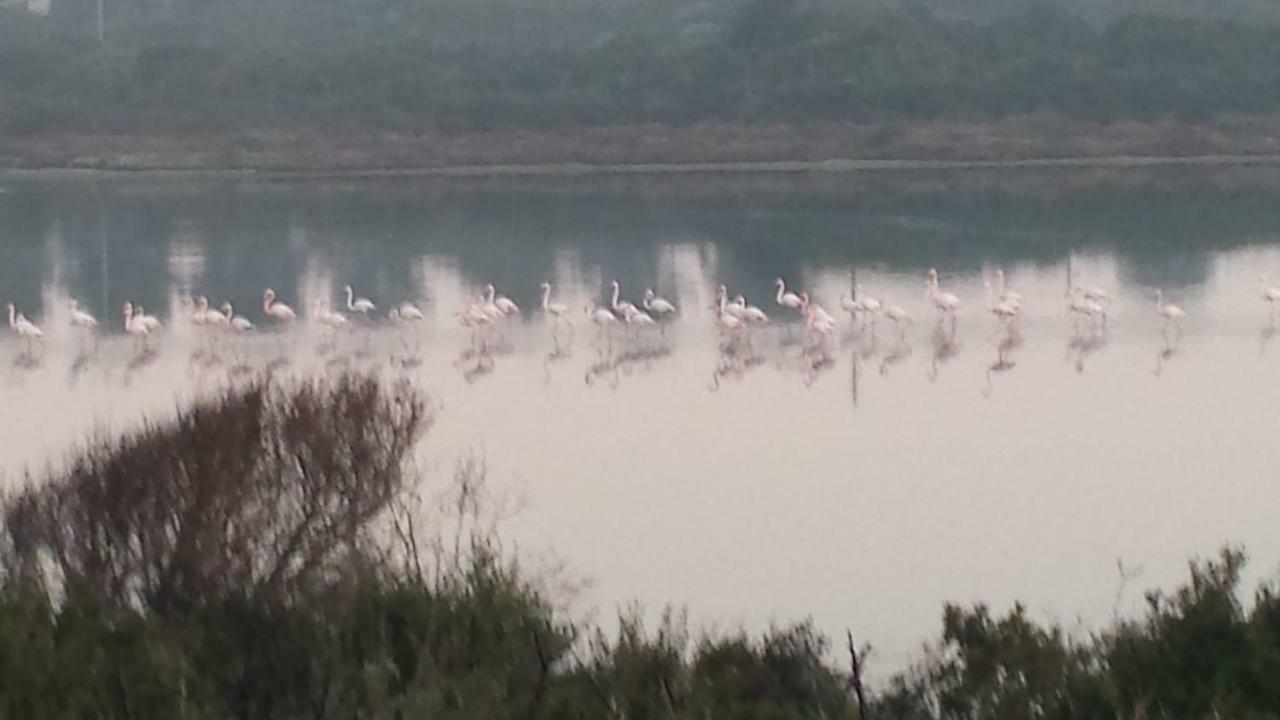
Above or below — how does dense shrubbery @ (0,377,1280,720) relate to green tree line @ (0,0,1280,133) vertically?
below

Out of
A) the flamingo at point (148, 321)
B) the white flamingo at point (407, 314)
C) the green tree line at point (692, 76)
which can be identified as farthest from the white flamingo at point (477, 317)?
the green tree line at point (692, 76)

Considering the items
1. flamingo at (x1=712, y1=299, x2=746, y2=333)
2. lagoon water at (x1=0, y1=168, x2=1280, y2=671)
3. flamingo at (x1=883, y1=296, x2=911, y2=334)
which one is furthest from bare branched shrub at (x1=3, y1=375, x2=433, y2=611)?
flamingo at (x1=883, y1=296, x2=911, y2=334)

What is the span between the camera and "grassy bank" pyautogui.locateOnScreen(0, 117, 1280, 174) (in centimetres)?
4147

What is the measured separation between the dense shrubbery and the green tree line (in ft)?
120

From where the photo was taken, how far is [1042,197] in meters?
34.2

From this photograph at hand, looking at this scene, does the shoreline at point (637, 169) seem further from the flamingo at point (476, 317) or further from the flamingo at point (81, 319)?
the flamingo at point (476, 317)

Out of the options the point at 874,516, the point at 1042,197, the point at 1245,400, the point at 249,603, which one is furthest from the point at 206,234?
the point at 249,603

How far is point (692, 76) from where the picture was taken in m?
46.9

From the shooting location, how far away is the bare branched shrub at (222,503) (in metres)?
6.79

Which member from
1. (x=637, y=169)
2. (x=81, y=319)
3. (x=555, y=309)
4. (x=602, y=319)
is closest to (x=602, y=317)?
(x=602, y=319)

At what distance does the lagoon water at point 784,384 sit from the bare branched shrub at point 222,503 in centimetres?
137

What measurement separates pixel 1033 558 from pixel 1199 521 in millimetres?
1143

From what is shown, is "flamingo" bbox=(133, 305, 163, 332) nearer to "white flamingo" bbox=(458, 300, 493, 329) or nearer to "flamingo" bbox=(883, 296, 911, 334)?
"white flamingo" bbox=(458, 300, 493, 329)

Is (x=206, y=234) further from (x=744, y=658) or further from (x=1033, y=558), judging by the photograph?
(x=744, y=658)
